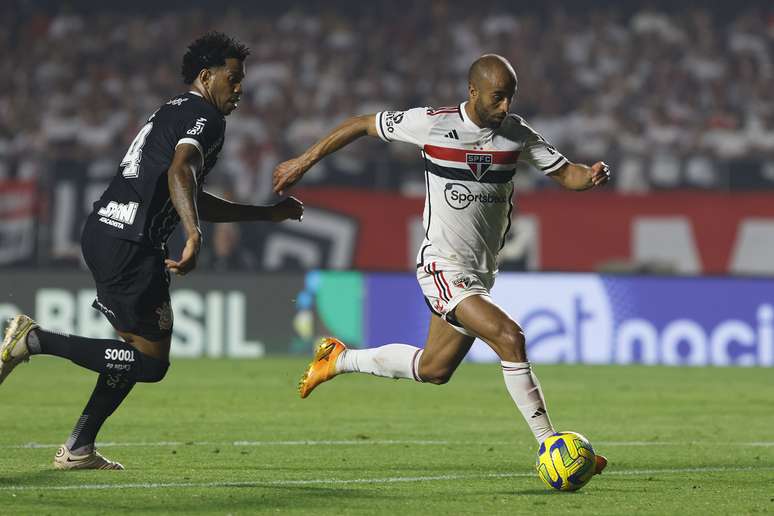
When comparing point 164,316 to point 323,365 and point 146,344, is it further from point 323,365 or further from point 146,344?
point 323,365

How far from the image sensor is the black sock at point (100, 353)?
7250 mm

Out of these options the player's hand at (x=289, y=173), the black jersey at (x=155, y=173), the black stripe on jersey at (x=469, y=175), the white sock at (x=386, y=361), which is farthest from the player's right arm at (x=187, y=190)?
the white sock at (x=386, y=361)

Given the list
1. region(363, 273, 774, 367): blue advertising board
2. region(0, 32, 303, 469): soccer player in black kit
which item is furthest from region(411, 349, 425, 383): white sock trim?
region(363, 273, 774, 367): blue advertising board

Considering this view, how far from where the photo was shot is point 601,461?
7098 millimetres

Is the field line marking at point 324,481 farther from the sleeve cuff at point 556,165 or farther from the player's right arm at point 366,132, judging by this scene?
the sleeve cuff at point 556,165

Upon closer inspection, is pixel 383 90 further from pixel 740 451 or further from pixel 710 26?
pixel 740 451

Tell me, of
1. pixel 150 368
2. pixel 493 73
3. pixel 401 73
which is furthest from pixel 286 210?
pixel 401 73

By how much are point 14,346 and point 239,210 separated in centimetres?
159

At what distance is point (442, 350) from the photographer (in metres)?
7.80

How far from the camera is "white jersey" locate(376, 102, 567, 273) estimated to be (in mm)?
7562

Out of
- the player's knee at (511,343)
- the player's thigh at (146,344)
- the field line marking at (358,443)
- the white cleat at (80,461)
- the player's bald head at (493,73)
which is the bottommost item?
the field line marking at (358,443)

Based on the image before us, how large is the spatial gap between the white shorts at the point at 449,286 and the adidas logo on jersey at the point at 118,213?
1595 mm

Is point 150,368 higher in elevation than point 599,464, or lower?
higher

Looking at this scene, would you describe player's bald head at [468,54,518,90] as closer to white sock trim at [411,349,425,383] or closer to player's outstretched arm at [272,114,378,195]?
player's outstretched arm at [272,114,378,195]
